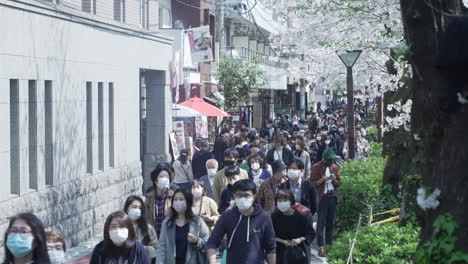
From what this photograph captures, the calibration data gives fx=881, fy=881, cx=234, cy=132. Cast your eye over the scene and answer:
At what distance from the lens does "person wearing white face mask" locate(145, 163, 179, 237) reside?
1130 centimetres

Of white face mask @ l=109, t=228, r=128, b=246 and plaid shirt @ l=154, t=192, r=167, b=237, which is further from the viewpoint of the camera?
plaid shirt @ l=154, t=192, r=167, b=237

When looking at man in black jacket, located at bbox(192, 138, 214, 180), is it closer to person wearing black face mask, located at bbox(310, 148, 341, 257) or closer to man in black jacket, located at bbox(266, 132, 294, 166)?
man in black jacket, located at bbox(266, 132, 294, 166)

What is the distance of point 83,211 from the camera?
655 inches

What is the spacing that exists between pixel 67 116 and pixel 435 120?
11.9 metres

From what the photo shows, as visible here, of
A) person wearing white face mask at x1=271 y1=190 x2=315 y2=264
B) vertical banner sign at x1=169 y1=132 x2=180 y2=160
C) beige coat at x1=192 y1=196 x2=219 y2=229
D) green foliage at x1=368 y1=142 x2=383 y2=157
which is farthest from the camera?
vertical banner sign at x1=169 y1=132 x2=180 y2=160

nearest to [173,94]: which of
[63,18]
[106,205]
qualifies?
[106,205]

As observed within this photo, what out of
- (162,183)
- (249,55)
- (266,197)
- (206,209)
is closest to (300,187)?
(266,197)

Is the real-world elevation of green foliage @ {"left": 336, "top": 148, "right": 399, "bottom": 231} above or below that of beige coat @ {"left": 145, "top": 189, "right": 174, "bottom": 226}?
below

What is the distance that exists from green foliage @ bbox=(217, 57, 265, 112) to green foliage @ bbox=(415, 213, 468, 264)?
3230cm

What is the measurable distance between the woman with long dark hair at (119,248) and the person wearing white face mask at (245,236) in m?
1.24

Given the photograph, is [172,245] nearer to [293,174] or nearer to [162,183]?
[162,183]

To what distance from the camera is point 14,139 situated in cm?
1382

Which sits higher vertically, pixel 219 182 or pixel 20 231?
pixel 20 231

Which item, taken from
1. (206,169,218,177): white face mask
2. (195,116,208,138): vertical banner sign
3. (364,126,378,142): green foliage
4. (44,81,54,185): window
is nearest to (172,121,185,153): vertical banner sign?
(195,116,208,138): vertical banner sign
